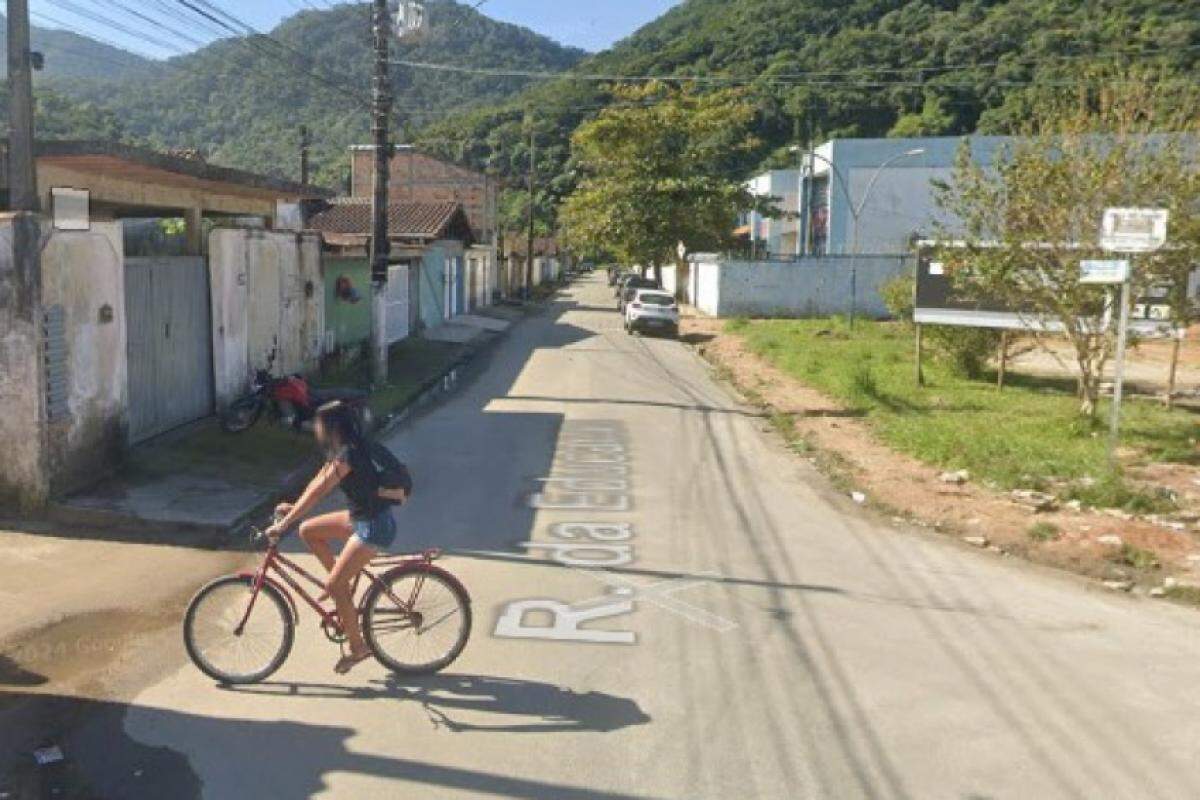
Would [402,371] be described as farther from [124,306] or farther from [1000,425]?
[1000,425]

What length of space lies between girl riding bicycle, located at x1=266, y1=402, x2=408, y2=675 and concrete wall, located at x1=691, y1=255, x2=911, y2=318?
33923 millimetres

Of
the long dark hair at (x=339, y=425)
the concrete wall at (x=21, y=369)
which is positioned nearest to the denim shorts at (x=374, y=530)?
the long dark hair at (x=339, y=425)

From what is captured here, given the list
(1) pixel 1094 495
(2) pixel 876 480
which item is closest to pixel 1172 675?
(1) pixel 1094 495

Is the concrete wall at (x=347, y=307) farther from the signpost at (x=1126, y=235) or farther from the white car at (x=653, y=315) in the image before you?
the signpost at (x=1126, y=235)

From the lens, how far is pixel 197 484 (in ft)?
31.5

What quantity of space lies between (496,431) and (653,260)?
33348mm

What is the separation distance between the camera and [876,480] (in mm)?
11242

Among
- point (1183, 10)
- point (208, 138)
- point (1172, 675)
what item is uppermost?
point (1183, 10)

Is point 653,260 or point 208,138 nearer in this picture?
point 208,138

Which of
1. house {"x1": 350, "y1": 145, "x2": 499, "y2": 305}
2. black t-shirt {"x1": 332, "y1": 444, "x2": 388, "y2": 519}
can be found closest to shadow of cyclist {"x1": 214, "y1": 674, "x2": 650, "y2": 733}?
black t-shirt {"x1": 332, "y1": 444, "x2": 388, "y2": 519}

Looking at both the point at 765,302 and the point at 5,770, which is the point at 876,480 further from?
the point at 765,302

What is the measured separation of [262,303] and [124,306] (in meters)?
4.55

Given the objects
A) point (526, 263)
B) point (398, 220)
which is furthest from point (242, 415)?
point (526, 263)

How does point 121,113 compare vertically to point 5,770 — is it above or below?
above
